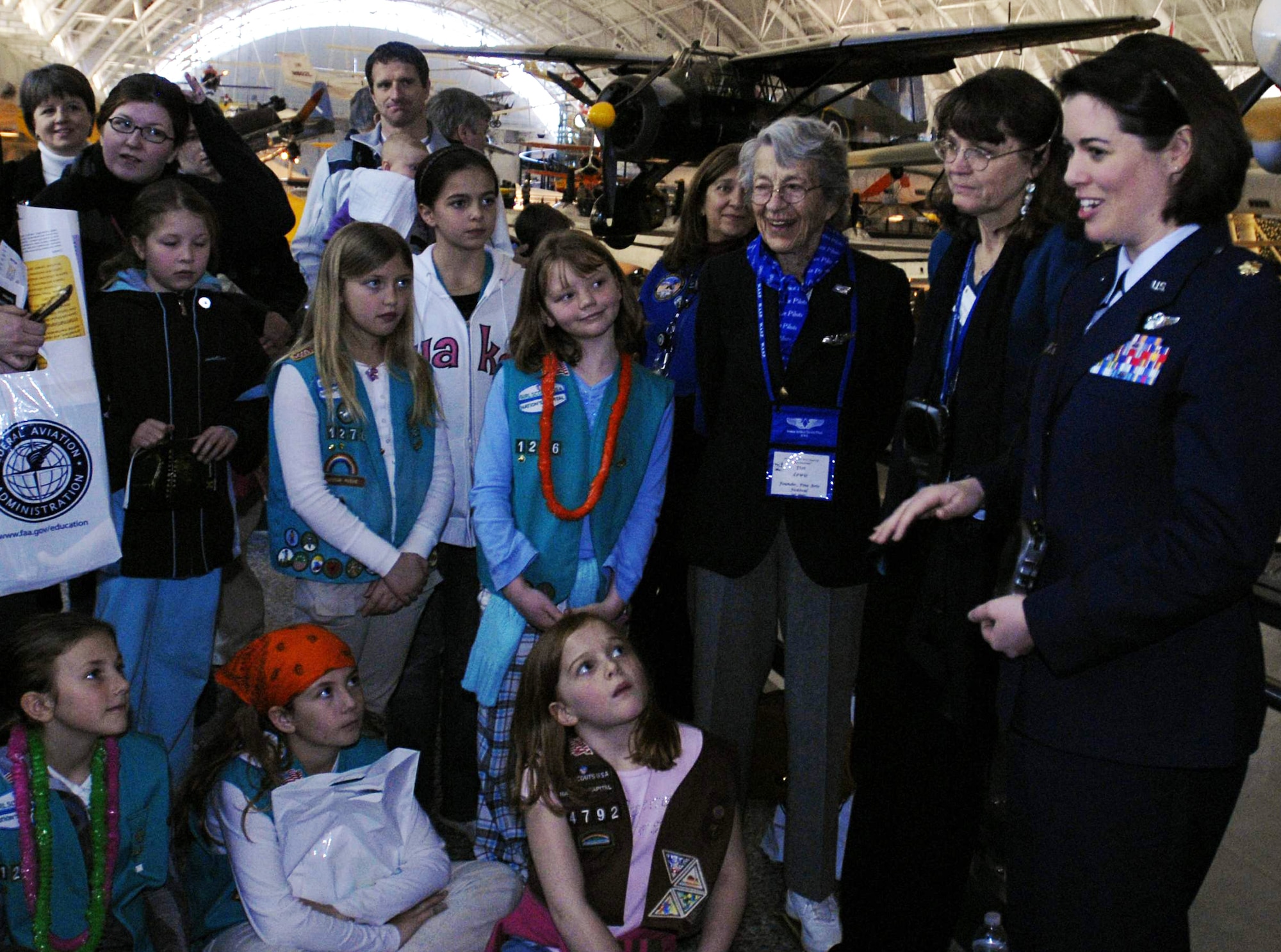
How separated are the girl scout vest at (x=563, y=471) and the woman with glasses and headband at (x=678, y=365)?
0.43 metres

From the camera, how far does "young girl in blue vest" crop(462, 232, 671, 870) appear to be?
7.98 feet

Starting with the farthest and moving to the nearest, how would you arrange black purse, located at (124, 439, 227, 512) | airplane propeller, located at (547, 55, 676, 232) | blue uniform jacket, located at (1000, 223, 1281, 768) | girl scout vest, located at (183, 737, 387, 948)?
airplane propeller, located at (547, 55, 676, 232) → black purse, located at (124, 439, 227, 512) → girl scout vest, located at (183, 737, 387, 948) → blue uniform jacket, located at (1000, 223, 1281, 768)

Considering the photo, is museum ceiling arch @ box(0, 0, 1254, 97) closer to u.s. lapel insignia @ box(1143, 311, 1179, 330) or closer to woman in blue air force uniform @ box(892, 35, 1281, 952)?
woman in blue air force uniform @ box(892, 35, 1281, 952)

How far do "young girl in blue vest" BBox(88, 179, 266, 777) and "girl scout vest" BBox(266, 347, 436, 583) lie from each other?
6.5 inches

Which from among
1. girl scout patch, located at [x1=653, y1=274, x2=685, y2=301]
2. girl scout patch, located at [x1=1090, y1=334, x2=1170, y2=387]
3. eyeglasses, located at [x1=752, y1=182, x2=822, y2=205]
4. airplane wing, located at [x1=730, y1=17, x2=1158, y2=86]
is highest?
airplane wing, located at [x1=730, y1=17, x2=1158, y2=86]

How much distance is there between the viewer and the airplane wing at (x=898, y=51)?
1098 cm

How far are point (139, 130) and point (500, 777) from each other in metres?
2.12

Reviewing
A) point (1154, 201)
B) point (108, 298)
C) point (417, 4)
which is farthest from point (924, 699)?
point (417, 4)

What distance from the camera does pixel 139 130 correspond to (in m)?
2.98

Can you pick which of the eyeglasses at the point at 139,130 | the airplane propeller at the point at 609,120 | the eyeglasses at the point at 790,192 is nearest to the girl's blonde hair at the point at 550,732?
the eyeglasses at the point at 790,192

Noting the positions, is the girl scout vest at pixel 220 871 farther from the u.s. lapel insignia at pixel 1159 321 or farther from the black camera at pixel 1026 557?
the u.s. lapel insignia at pixel 1159 321

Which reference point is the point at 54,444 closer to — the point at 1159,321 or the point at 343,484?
the point at 343,484

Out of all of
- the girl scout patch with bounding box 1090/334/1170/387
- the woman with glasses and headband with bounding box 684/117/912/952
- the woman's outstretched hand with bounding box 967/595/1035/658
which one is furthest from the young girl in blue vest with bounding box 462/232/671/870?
the girl scout patch with bounding box 1090/334/1170/387

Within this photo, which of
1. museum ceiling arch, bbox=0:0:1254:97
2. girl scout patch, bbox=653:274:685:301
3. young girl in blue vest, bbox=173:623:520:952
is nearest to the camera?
young girl in blue vest, bbox=173:623:520:952
